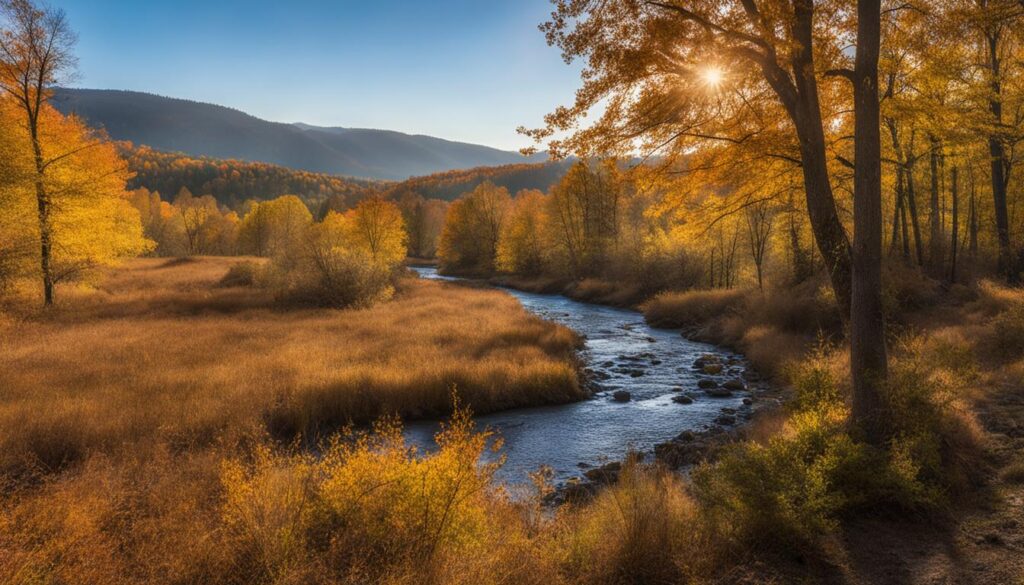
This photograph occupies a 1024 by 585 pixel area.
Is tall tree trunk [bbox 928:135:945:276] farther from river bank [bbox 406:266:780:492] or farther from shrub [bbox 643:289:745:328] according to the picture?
river bank [bbox 406:266:780:492]

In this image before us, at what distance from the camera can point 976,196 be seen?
1103 inches

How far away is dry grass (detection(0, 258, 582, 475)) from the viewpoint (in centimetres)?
965

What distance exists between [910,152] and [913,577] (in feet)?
60.2

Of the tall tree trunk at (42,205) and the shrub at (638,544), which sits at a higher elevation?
the tall tree trunk at (42,205)

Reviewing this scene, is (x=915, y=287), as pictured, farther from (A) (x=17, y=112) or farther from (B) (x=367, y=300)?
(A) (x=17, y=112)

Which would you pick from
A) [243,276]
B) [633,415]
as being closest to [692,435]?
[633,415]

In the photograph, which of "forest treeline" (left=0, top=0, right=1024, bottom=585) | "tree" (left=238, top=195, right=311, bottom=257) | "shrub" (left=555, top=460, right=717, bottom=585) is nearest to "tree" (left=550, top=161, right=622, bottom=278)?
"forest treeline" (left=0, top=0, right=1024, bottom=585)

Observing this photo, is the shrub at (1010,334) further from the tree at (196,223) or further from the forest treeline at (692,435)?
the tree at (196,223)

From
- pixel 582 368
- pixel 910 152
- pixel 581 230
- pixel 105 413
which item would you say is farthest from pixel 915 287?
pixel 581 230

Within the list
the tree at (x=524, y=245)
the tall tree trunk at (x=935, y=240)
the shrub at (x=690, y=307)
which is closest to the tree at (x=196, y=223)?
the tree at (x=524, y=245)

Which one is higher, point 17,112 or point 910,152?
point 17,112

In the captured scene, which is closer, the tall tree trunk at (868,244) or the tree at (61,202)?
the tall tree trunk at (868,244)

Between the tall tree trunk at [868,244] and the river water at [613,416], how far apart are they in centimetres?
448

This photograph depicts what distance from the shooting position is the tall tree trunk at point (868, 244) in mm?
6262
